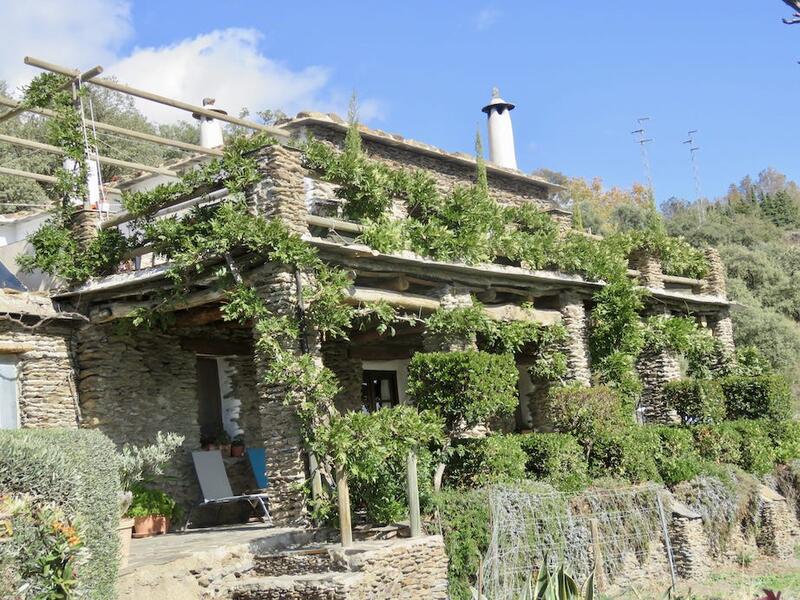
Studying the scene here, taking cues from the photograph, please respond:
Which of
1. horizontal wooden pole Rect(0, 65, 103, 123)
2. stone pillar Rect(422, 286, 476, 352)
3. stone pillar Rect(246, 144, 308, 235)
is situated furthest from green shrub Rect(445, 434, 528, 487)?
horizontal wooden pole Rect(0, 65, 103, 123)

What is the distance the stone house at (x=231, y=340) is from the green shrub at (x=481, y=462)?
1.69 m

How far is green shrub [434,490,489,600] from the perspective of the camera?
31.4 feet

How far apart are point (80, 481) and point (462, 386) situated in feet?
18.6

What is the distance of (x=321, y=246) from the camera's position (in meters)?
10.6

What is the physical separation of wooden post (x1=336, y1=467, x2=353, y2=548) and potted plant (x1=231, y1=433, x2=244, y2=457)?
4.46 m

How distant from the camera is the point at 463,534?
9.80 meters

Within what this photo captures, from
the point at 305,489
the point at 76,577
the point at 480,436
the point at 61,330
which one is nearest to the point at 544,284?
the point at 480,436

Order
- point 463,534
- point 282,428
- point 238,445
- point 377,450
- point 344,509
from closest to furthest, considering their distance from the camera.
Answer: point 344,509 → point 377,450 → point 463,534 → point 282,428 → point 238,445

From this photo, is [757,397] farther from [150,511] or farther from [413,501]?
[150,511]

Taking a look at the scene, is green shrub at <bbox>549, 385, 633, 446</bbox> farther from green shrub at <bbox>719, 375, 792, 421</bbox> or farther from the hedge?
the hedge

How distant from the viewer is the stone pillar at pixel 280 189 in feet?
34.0

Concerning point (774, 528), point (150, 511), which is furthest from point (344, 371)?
point (774, 528)

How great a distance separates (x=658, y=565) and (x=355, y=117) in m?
7.48

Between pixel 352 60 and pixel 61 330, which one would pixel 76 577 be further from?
pixel 352 60
